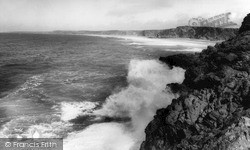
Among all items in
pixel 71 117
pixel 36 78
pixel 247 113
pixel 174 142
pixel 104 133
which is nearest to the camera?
pixel 247 113

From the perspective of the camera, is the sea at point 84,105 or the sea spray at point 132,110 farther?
the sea at point 84,105

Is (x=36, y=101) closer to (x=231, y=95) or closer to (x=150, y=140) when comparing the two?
(x=150, y=140)

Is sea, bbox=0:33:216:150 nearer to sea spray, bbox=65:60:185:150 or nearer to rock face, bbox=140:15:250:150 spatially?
sea spray, bbox=65:60:185:150

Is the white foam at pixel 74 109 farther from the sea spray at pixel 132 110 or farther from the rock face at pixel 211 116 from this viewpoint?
the rock face at pixel 211 116

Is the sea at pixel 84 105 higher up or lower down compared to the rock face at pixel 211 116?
lower down

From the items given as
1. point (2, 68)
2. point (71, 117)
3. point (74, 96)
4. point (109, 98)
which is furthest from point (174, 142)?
point (2, 68)

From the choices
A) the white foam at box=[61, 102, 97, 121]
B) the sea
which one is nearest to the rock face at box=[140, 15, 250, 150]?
the sea

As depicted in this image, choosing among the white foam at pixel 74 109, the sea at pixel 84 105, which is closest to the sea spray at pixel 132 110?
the sea at pixel 84 105
